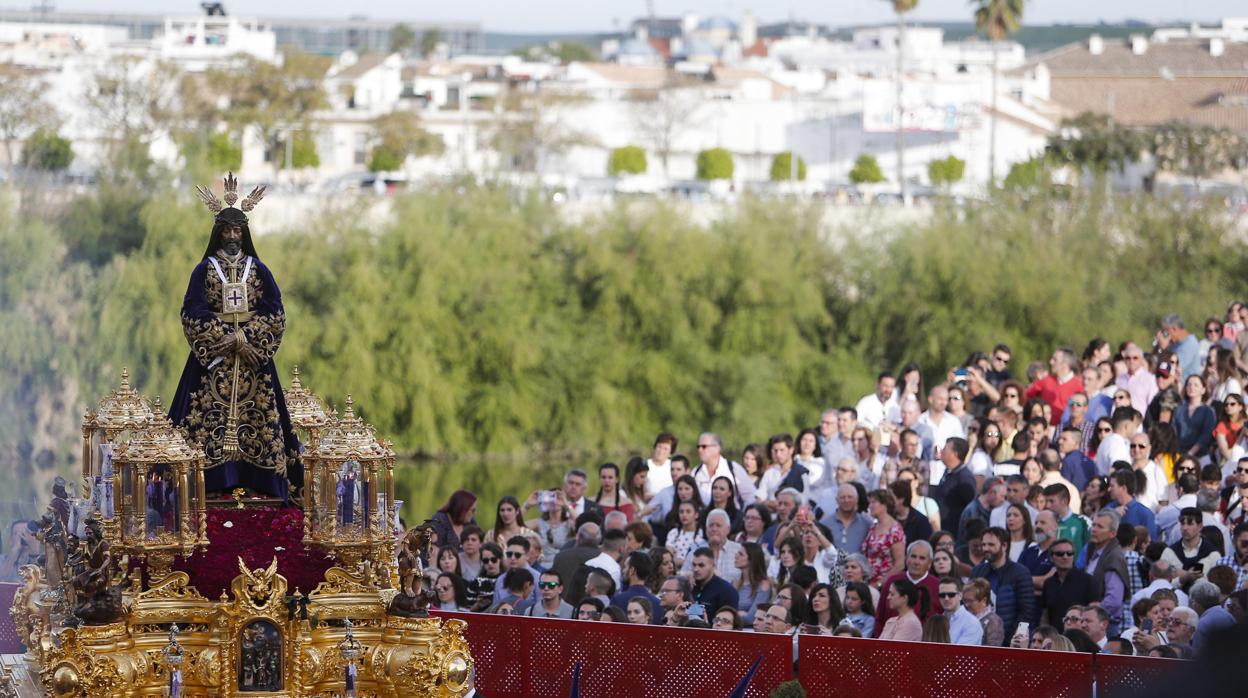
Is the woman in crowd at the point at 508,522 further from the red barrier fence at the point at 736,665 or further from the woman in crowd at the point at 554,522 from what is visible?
the red barrier fence at the point at 736,665

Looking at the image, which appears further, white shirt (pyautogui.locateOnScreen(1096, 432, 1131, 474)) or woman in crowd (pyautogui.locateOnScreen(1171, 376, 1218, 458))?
woman in crowd (pyautogui.locateOnScreen(1171, 376, 1218, 458))

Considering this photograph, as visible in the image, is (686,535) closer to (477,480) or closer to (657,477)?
(657,477)

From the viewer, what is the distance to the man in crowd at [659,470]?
14258 mm

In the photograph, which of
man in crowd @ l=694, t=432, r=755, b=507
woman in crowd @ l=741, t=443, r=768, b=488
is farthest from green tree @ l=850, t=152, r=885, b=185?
man in crowd @ l=694, t=432, r=755, b=507

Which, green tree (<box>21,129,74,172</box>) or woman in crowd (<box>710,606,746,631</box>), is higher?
green tree (<box>21,129,74,172</box>)

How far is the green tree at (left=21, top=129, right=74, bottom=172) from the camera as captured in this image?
4797 cm

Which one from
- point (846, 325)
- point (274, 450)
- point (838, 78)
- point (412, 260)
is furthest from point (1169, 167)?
point (274, 450)

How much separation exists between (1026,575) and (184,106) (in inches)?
2026

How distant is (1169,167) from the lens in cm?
6844

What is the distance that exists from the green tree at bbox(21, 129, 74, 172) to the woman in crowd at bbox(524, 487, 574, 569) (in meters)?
35.3

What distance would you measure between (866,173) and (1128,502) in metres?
56.4

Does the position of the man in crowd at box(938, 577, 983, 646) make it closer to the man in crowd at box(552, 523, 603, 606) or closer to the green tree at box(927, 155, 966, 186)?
the man in crowd at box(552, 523, 603, 606)

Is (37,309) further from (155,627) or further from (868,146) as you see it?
(868,146)

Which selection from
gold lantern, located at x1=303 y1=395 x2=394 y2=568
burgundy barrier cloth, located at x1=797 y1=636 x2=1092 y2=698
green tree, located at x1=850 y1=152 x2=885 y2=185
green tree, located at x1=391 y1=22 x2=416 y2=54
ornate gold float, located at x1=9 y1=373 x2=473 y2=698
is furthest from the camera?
green tree, located at x1=391 y1=22 x2=416 y2=54
